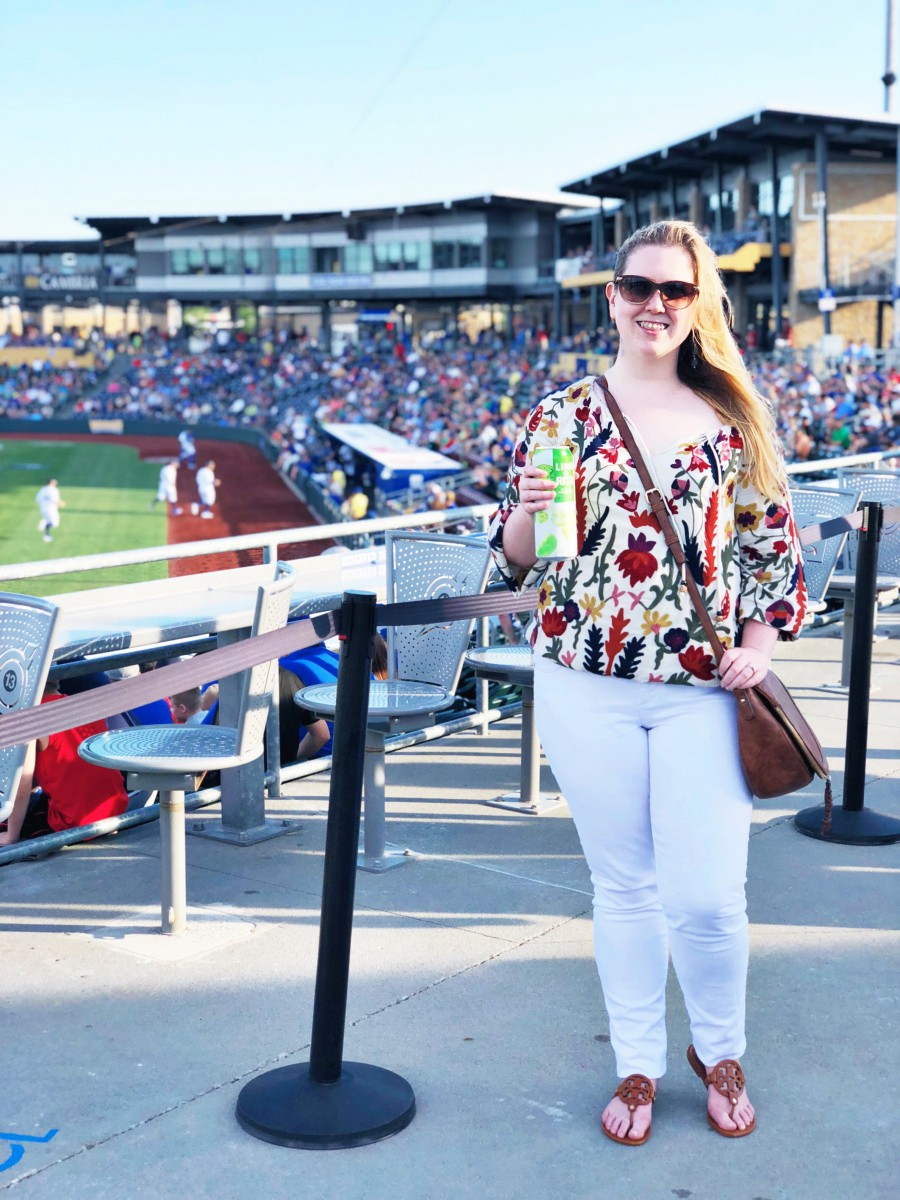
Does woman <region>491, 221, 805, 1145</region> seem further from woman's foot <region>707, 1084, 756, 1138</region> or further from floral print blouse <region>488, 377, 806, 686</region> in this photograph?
woman's foot <region>707, 1084, 756, 1138</region>

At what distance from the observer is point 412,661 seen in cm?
584

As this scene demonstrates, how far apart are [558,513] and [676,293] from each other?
23.2 inches

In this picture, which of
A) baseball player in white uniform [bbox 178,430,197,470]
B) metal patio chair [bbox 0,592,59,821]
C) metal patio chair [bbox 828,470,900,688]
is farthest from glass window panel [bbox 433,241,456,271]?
metal patio chair [bbox 0,592,59,821]

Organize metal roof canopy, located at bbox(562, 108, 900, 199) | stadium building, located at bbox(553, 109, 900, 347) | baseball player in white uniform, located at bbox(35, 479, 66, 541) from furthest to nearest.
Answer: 1. stadium building, located at bbox(553, 109, 900, 347)
2. metal roof canopy, located at bbox(562, 108, 900, 199)
3. baseball player in white uniform, located at bbox(35, 479, 66, 541)

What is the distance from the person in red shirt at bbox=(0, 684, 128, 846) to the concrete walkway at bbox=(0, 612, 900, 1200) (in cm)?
14

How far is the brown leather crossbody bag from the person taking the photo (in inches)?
115

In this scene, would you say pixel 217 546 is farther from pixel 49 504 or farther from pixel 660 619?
pixel 49 504

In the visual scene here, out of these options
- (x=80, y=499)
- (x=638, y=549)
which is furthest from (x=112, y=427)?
(x=638, y=549)

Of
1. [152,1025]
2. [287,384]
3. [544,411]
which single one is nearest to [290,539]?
[152,1025]

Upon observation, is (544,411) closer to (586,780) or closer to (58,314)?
(586,780)

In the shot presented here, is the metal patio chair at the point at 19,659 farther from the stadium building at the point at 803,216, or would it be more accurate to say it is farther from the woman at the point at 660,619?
the stadium building at the point at 803,216

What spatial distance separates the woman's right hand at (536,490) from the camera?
9.15 ft

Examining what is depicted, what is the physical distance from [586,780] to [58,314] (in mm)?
103476

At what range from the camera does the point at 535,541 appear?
9.43 ft
